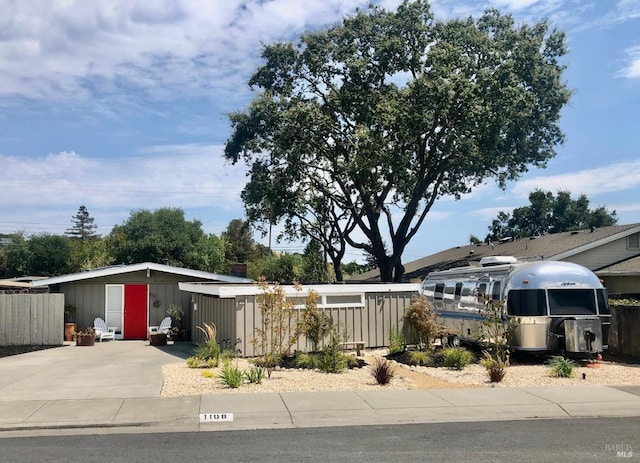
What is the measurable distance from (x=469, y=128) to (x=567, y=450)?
23685mm

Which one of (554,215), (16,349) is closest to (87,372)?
(16,349)

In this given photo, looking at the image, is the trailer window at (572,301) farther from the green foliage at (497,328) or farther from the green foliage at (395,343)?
the green foliage at (395,343)

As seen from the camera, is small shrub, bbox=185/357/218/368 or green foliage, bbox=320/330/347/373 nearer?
green foliage, bbox=320/330/347/373

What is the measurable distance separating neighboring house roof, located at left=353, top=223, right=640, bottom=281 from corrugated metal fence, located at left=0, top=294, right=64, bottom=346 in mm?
16569

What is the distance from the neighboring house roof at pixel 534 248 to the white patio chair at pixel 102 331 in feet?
53.0

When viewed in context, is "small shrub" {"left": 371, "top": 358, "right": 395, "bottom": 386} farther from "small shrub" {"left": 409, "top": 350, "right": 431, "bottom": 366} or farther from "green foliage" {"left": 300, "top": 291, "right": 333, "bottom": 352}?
"green foliage" {"left": 300, "top": 291, "right": 333, "bottom": 352}

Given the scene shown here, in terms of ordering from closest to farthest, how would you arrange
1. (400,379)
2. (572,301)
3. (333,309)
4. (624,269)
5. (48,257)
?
(400,379) → (572,301) → (333,309) → (624,269) → (48,257)

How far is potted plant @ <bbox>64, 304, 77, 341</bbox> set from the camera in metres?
23.8

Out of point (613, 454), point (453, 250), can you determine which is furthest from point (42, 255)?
point (613, 454)

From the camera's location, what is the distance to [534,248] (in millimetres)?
30094

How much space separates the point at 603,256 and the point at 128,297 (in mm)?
21159

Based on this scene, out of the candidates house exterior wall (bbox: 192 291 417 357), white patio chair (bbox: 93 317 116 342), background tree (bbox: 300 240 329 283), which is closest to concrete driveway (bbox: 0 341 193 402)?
house exterior wall (bbox: 192 291 417 357)

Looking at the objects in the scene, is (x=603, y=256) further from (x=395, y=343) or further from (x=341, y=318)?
(x=341, y=318)

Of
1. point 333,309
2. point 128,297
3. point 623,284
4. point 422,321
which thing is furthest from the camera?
point 623,284
